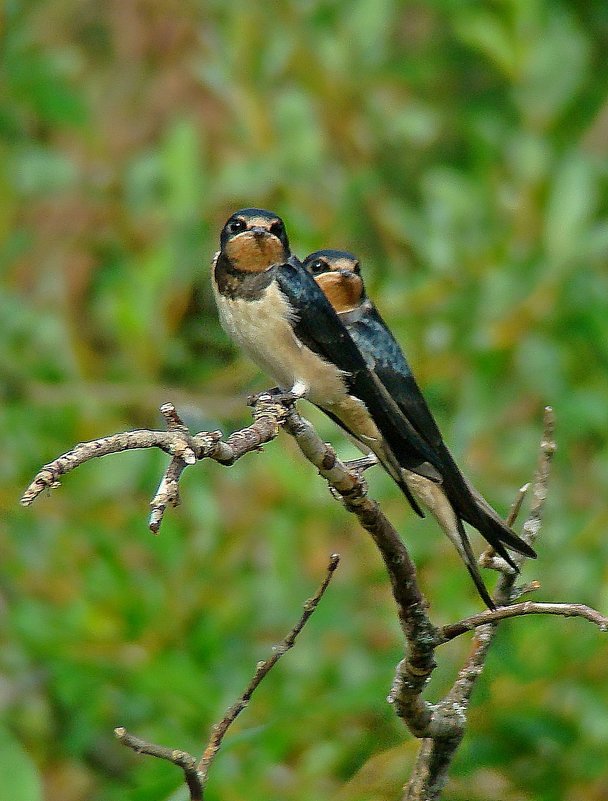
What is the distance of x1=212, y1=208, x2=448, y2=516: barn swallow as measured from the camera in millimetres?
2057

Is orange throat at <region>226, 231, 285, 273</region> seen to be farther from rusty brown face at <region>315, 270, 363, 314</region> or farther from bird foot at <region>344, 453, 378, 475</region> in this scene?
bird foot at <region>344, 453, 378, 475</region>

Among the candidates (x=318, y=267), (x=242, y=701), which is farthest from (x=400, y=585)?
(x=318, y=267)

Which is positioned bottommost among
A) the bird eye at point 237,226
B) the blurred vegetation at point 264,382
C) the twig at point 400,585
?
the twig at point 400,585

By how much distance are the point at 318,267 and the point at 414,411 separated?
13.5 inches

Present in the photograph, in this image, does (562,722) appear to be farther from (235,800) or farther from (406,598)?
(406,598)

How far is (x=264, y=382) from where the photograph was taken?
10.9 feet

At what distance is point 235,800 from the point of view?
2799 mm

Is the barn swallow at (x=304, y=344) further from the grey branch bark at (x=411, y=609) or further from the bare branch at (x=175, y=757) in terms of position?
the bare branch at (x=175, y=757)

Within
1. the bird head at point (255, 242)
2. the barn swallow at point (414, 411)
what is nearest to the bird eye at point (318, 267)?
the barn swallow at point (414, 411)

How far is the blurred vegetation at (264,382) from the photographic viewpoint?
3.28 meters

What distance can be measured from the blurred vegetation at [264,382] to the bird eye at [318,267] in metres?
0.74

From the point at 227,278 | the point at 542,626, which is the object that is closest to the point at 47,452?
the point at 542,626

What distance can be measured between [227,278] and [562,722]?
5.00ft

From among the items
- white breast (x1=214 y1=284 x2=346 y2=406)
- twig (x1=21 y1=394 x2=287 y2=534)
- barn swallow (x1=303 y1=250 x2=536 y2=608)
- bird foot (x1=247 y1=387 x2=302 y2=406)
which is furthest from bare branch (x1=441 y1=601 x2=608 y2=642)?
white breast (x1=214 y1=284 x2=346 y2=406)
